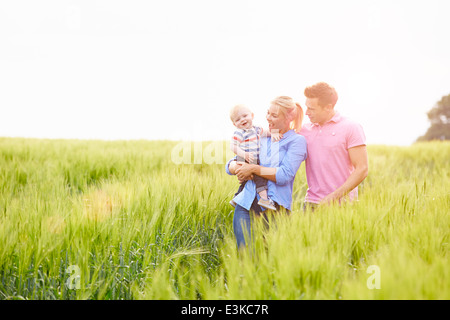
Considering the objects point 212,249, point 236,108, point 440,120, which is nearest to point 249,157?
point 236,108

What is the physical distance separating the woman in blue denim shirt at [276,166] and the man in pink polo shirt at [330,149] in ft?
0.68

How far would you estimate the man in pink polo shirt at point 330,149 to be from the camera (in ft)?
6.93

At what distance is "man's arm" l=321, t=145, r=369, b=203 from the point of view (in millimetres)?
2061

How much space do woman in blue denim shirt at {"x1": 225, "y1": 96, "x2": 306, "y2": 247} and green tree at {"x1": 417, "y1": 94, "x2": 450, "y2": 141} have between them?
60.0ft

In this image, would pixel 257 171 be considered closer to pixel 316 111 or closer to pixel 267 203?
pixel 267 203

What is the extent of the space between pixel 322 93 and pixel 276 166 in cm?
61

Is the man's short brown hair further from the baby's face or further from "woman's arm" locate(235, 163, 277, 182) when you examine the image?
"woman's arm" locate(235, 163, 277, 182)

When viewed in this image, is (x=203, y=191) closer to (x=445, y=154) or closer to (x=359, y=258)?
(x=359, y=258)

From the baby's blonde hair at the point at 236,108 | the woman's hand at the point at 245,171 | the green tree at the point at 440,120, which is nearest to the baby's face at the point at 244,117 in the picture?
the baby's blonde hair at the point at 236,108

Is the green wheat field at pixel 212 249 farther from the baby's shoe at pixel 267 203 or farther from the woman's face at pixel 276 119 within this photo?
the woman's face at pixel 276 119

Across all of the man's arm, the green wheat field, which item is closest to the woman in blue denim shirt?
the green wheat field

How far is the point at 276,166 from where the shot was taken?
1988 mm

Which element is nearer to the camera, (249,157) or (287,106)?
(287,106)

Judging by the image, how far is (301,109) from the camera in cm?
216
